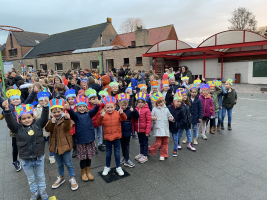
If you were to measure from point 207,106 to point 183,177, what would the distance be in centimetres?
261

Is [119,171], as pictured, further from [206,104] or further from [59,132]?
[206,104]

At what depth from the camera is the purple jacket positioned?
5500 mm

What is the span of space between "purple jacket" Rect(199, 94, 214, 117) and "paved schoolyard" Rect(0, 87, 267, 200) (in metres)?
0.84

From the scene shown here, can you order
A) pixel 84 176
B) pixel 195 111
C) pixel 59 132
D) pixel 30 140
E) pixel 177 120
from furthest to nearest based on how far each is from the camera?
pixel 195 111, pixel 177 120, pixel 84 176, pixel 59 132, pixel 30 140

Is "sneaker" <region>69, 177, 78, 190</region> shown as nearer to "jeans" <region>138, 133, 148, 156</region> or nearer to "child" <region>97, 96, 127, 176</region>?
"child" <region>97, 96, 127, 176</region>

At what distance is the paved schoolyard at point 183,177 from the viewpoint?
10.3 ft

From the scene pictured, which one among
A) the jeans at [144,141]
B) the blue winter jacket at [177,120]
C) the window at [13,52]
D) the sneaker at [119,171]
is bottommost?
the sneaker at [119,171]

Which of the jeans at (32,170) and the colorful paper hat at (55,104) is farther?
the colorful paper hat at (55,104)

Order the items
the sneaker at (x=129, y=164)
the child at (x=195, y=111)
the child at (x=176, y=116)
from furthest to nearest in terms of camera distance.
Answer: the child at (x=195, y=111) < the child at (x=176, y=116) < the sneaker at (x=129, y=164)

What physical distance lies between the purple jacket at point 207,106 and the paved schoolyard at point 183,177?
84cm

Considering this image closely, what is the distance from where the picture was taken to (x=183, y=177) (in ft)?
11.8

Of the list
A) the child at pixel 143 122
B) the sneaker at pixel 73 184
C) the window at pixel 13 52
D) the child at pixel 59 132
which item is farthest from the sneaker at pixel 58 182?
the window at pixel 13 52

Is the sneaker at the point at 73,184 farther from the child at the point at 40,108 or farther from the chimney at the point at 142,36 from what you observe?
the chimney at the point at 142,36

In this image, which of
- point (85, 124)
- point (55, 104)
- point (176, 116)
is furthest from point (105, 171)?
point (176, 116)
